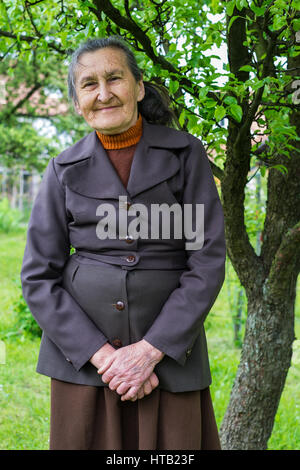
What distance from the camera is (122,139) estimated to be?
6.55ft

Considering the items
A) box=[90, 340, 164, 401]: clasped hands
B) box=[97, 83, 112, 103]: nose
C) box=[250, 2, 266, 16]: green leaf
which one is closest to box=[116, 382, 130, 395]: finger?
box=[90, 340, 164, 401]: clasped hands

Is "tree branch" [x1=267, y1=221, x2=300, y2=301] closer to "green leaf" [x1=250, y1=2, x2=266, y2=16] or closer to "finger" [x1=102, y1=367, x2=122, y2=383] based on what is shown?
"green leaf" [x1=250, y1=2, x2=266, y2=16]

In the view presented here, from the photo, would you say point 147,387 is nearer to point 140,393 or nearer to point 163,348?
point 140,393

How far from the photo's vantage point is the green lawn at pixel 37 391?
3.45 m

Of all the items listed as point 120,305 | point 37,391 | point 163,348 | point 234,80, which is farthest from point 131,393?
point 37,391

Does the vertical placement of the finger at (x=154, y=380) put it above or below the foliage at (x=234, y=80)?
below

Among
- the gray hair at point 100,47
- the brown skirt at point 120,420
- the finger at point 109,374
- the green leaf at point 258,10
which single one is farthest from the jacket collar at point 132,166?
the brown skirt at point 120,420

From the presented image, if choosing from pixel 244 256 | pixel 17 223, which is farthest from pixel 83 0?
pixel 17 223

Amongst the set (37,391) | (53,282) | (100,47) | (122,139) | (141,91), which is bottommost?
(37,391)

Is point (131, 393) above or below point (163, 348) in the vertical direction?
below

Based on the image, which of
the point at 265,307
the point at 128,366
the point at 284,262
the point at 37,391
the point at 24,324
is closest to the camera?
the point at 128,366

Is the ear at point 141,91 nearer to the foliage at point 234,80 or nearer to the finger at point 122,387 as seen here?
the foliage at point 234,80

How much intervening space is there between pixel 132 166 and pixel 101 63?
15.7 inches
